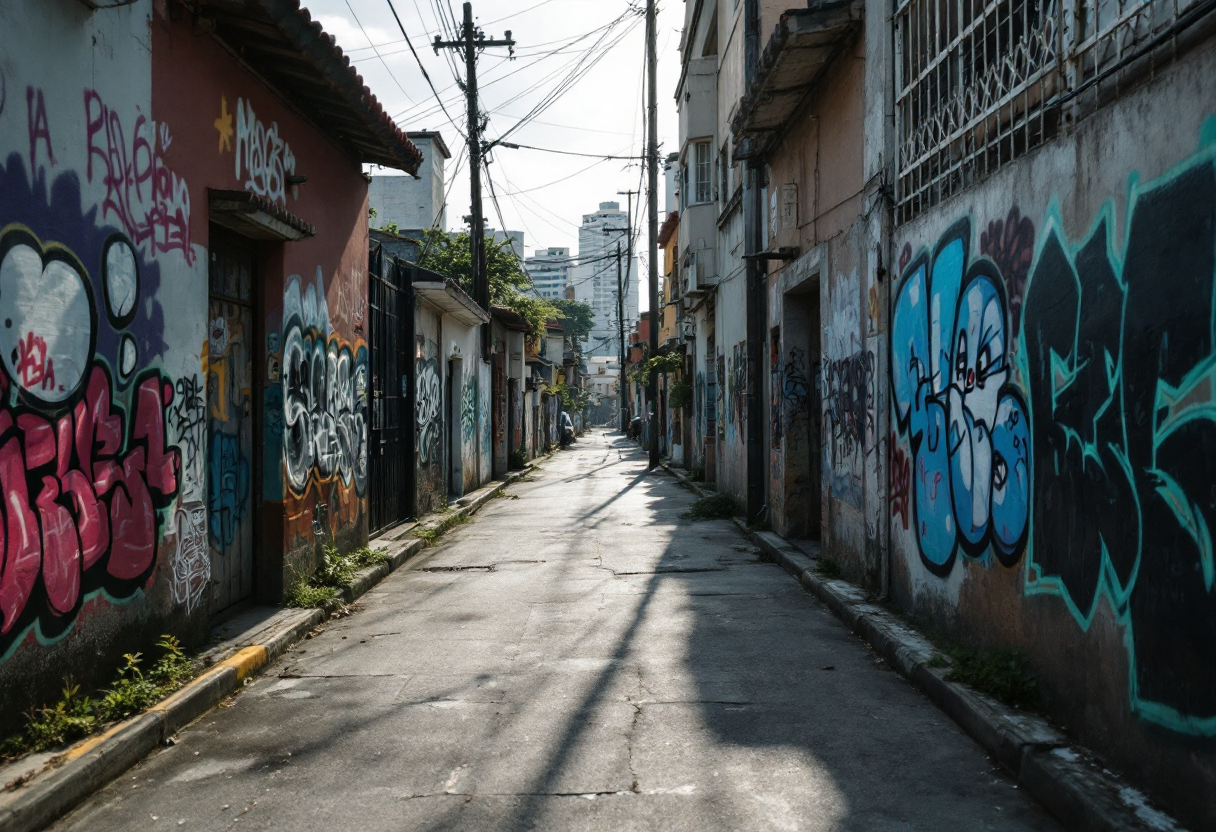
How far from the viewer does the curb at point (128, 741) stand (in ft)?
12.6

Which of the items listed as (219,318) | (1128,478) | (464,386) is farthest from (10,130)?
(464,386)

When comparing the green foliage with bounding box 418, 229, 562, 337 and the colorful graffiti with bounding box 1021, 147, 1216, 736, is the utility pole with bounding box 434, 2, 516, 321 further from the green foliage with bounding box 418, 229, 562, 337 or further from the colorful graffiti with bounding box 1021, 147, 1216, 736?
the colorful graffiti with bounding box 1021, 147, 1216, 736

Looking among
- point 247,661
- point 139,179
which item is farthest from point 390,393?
point 139,179

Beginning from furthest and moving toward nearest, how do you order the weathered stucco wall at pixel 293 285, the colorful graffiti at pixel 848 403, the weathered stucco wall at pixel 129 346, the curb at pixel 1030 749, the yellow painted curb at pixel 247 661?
the colorful graffiti at pixel 848 403
the weathered stucco wall at pixel 293 285
the yellow painted curb at pixel 247 661
the weathered stucco wall at pixel 129 346
the curb at pixel 1030 749

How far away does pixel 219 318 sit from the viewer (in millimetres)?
7320

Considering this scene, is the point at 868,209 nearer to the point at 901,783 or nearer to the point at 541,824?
the point at 901,783

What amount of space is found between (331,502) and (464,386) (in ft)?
30.7

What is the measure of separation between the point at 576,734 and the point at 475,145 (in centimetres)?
1854

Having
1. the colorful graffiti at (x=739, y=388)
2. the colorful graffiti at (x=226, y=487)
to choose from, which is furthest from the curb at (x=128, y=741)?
the colorful graffiti at (x=739, y=388)

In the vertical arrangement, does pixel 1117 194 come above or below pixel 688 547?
above

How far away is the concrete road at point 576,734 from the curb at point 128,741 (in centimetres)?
9

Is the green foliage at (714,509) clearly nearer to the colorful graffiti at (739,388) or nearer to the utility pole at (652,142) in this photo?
the colorful graffiti at (739,388)

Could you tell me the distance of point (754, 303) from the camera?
12883mm

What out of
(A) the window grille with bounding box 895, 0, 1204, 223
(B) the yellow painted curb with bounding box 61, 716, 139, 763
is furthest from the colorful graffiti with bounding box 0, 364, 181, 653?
(A) the window grille with bounding box 895, 0, 1204, 223
